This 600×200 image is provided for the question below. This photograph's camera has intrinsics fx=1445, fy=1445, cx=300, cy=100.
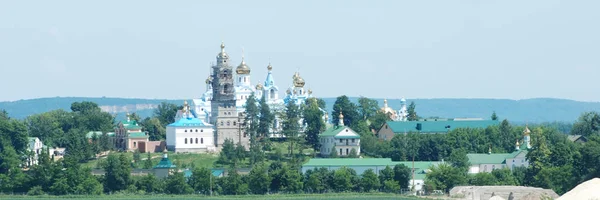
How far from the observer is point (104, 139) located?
333 feet

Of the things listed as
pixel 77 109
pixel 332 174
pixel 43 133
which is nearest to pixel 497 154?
pixel 332 174

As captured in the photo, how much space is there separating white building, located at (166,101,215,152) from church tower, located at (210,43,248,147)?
5.38ft

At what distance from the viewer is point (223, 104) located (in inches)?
4205

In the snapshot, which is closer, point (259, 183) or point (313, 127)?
point (259, 183)

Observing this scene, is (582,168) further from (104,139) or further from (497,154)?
(104,139)

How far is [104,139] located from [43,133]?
29.8 feet

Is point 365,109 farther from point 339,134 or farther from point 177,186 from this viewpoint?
point 177,186

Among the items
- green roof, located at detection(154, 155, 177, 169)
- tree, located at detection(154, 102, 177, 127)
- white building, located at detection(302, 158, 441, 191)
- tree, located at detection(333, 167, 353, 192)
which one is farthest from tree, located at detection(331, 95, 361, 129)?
tree, located at detection(333, 167, 353, 192)

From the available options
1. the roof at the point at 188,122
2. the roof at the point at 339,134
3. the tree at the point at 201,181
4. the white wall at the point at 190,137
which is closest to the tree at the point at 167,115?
the roof at the point at 188,122

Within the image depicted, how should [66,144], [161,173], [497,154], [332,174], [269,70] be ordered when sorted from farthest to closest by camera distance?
[269,70] → [66,144] → [497,154] → [161,173] → [332,174]

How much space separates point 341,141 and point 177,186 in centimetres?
2588

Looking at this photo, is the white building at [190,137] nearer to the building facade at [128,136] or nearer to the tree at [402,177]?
the building facade at [128,136]

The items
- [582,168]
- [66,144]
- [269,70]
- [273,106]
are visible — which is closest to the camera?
[582,168]

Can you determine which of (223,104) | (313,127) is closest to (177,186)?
(313,127)
